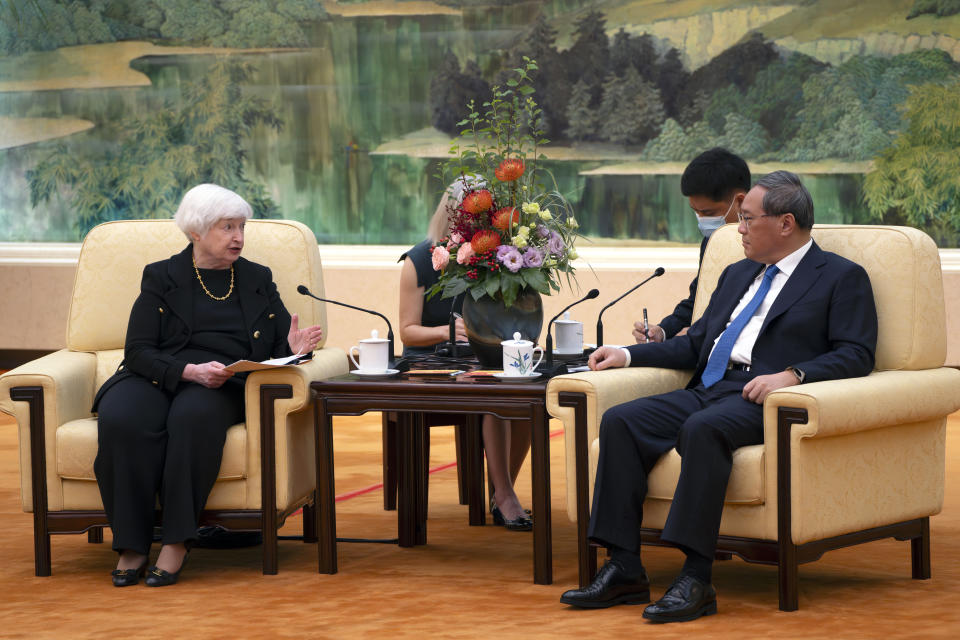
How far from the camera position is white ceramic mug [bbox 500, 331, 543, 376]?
366cm

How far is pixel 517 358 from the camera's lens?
3.66 meters

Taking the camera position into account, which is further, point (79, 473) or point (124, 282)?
point (124, 282)

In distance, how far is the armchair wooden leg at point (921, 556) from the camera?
3586 millimetres

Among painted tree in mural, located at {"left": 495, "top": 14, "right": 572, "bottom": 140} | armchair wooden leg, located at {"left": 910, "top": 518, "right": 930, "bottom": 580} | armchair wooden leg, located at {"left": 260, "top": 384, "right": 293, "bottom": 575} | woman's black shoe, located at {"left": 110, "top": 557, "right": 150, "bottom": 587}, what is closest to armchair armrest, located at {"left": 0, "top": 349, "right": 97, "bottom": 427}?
woman's black shoe, located at {"left": 110, "top": 557, "right": 150, "bottom": 587}

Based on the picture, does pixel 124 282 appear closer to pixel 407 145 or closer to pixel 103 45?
pixel 407 145

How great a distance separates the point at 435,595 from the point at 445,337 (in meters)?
1.25

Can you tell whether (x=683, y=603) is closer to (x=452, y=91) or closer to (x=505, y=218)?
(x=505, y=218)

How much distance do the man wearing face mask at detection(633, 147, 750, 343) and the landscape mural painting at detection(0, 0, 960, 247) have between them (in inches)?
150

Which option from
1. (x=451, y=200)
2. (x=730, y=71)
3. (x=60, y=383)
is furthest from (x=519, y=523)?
(x=730, y=71)

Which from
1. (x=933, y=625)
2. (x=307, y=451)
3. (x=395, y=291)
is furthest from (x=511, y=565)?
(x=395, y=291)

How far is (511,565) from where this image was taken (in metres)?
3.84

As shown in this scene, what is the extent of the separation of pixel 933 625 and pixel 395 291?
5599 mm

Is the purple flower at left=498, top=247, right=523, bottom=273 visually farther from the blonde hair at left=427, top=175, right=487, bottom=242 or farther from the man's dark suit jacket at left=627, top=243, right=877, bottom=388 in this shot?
the man's dark suit jacket at left=627, top=243, right=877, bottom=388

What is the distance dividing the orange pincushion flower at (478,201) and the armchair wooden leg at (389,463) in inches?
43.3
